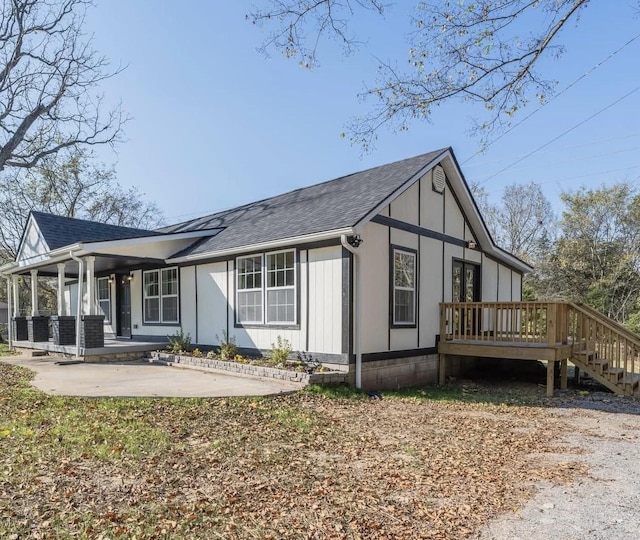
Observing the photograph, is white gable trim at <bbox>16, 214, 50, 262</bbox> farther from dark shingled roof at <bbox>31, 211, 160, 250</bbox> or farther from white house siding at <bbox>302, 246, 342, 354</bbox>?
white house siding at <bbox>302, 246, 342, 354</bbox>

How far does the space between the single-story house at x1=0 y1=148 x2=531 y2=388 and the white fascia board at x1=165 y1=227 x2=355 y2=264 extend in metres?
0.03

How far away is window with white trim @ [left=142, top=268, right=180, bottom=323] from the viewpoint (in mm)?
13102

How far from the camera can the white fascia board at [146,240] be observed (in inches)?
431

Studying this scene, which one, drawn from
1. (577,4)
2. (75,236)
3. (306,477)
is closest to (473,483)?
(306,477)

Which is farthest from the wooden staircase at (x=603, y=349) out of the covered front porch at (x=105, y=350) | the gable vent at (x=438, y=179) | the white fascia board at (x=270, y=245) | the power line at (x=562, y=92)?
the covered front porch at (x=105, y=350)

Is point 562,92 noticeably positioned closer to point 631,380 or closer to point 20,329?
point 631,380

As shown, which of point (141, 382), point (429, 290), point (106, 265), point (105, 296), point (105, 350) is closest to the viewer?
point (141, 382)

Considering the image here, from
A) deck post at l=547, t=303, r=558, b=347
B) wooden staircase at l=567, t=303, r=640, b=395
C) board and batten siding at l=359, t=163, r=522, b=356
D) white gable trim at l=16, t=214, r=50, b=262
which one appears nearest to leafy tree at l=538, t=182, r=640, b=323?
board and batten siding at l=359, t=163, r=522, b=356

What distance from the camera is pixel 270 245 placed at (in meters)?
9.75

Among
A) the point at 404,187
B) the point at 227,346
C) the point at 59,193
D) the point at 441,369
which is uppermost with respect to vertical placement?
the point at 59,193

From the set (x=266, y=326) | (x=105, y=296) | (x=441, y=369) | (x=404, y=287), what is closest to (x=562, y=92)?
(x=404, y=287)

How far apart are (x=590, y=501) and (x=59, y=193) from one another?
28.6 meters

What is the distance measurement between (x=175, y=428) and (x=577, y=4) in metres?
6.42

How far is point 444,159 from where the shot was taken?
36.8 feet
